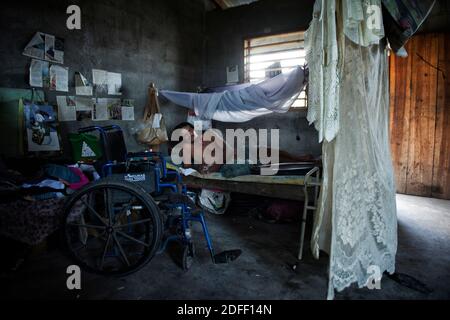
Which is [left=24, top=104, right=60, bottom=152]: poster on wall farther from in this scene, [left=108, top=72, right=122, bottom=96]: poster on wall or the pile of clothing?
[left=108, top=72, right=122, bottom=96]: poster on wall

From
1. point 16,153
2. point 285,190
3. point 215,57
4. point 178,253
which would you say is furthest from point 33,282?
point 215,57

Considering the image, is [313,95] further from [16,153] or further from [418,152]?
[418,152]

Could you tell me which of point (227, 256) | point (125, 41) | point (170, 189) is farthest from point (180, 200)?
point (125, 41)

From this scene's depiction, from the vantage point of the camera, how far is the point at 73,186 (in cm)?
266

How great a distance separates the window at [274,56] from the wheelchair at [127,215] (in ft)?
8.83

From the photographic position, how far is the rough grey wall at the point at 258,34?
463 centimetres

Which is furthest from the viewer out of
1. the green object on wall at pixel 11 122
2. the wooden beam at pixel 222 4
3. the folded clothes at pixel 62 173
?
the wooden beam at pixel 222 4

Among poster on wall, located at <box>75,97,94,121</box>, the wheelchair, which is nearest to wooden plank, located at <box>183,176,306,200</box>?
the wheelchair

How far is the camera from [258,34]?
497cm

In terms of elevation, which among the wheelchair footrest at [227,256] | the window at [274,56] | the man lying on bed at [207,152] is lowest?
the wheelchair footrest at [227,256]

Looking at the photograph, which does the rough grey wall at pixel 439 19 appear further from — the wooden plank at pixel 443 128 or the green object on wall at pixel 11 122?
the green object on wall at pixel 11 122

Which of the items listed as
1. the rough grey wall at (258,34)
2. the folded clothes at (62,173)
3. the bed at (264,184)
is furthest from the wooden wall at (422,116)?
the folded clothes at (62,173)

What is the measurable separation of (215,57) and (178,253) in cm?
Answer: 390

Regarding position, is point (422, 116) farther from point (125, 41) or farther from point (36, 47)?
point (36, 47)
